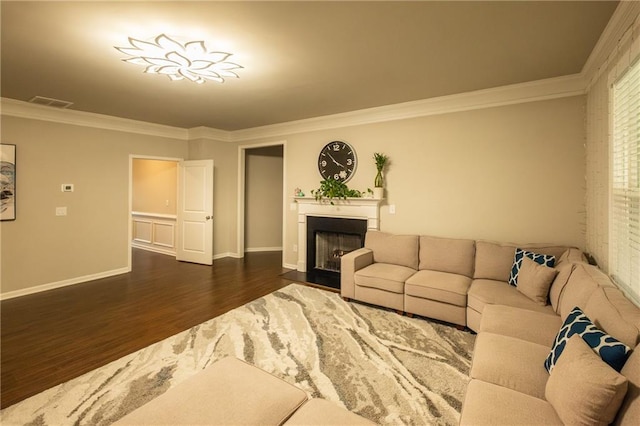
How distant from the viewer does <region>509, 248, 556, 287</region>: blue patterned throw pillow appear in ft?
9.21

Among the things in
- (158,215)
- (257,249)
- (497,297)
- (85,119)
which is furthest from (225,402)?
(158,215)

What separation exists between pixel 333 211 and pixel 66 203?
4036 millimetres

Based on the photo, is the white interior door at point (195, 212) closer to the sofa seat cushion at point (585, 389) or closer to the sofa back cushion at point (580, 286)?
the sofa back cushion at point (580, 286)

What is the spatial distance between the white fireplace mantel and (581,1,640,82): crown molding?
2.57 m

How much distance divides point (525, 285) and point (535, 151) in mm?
1638

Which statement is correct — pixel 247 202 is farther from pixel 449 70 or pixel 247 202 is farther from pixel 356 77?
pixel 449 70

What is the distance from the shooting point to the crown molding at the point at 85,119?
3.90m

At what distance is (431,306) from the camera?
3.11 meters

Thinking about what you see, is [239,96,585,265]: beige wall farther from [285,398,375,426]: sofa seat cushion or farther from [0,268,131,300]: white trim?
[0,268,131,300]: white trim

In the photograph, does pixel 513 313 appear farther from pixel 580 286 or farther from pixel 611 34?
pixel 611 34

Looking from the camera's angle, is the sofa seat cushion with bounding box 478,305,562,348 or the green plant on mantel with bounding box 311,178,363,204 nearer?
the sofa seat cushion with bounding box 478,305,562,348

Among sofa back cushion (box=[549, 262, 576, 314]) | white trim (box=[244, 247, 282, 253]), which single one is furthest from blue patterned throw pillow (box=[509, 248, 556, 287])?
white trim (box=[244, 247, 282, 253])

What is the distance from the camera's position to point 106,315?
3.30 meters

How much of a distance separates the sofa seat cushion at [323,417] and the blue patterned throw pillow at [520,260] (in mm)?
2409
